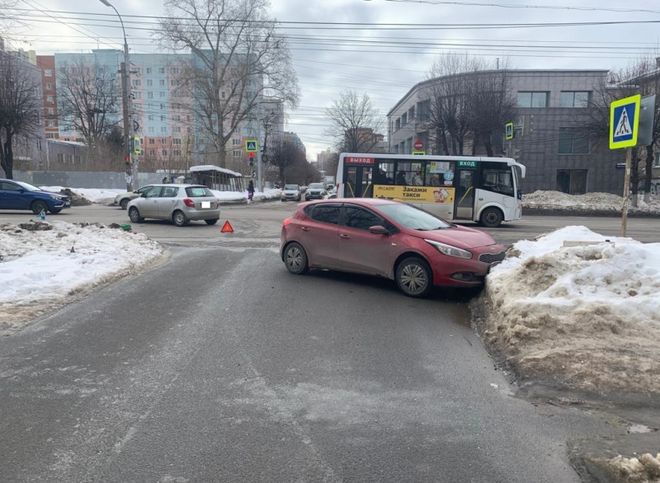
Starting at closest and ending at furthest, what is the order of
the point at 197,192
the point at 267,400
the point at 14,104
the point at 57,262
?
1. the point at 267,400
2. the point at 57,262
3. the point at 197,192
4. the point at 14,104

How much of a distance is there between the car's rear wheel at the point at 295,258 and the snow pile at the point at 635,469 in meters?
6.88

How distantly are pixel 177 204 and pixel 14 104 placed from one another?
2426 centimetres

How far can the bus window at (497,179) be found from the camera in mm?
20983

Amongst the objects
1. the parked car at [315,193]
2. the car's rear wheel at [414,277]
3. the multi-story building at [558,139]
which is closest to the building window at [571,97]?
the multi-story building at [558,139]

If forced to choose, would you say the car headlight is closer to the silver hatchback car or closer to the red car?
the red car

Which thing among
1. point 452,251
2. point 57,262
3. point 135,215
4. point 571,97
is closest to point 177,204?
point 135,215

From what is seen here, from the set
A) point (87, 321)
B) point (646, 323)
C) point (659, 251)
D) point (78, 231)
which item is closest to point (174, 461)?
point (87, 321)

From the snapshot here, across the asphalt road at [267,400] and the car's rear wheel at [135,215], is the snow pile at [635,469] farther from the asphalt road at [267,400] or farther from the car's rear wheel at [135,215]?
the car's rear wheel at [135,215]

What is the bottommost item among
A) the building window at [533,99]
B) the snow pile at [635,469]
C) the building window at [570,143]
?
the snow pile at [635,469]

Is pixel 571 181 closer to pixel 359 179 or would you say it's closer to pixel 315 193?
pixel 315 193

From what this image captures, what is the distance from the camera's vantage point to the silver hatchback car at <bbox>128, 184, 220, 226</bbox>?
19.0m

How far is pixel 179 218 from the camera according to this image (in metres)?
19.2

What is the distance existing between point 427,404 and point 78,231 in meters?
11.9

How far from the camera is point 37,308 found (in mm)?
7027
